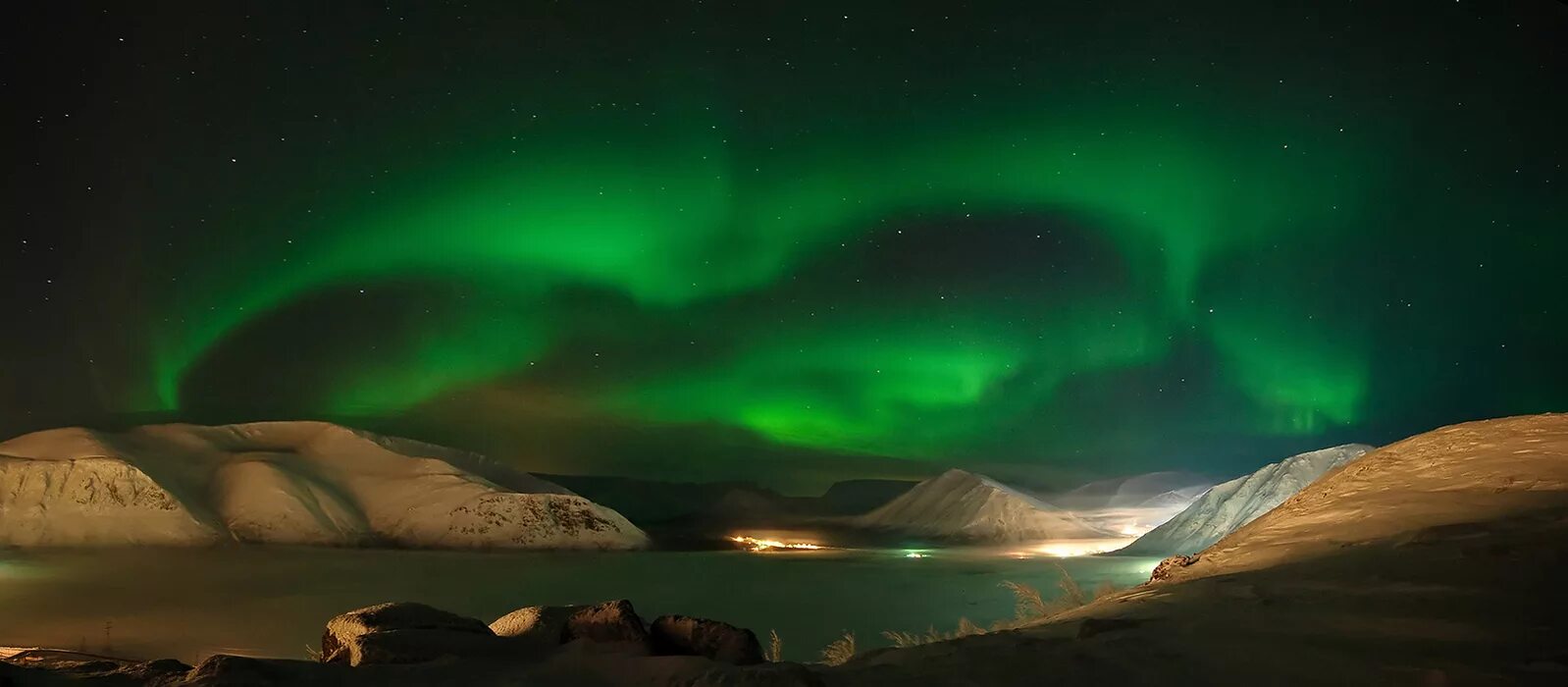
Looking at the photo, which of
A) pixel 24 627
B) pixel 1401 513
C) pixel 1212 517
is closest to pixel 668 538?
pixel 1212 517

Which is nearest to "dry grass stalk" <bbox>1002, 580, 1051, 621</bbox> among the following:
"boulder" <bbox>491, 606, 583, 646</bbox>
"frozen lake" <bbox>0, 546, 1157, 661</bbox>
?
"boulder" <bbox>491, 606, 583, 646</bbox>

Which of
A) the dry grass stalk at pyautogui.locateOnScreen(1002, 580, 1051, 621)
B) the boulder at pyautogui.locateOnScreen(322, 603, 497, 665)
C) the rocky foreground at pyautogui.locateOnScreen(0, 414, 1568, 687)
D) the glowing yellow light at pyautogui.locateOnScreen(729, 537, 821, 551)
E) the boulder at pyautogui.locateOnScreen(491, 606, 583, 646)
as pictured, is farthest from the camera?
the glowing yellow light at pyautogui.locateOnScreen(729, 537, 821, 551)

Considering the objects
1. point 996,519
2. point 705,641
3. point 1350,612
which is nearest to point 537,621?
point 705,641

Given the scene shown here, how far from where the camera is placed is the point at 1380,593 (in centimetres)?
748

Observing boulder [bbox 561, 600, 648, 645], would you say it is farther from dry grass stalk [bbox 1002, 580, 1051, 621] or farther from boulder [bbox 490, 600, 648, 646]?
dry grass stalk [bbox 1002, 580, 1051, 621]

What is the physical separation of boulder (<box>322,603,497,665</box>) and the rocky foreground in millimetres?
23

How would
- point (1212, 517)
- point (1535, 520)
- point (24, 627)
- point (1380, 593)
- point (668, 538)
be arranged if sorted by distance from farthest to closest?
point (668, 538), point (1212, 517), point (24, 627), point (1535, 520), point (1380, 593)

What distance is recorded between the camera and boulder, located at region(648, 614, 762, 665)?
25.3 feet

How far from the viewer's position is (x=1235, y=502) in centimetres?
9012

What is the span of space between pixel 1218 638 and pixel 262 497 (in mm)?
120940

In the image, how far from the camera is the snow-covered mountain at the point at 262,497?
92688 millimetres

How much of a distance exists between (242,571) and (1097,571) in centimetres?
4944

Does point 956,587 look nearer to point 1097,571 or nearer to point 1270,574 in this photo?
point 1097,571

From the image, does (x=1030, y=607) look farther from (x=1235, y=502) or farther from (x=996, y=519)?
(x=996, y=519)
